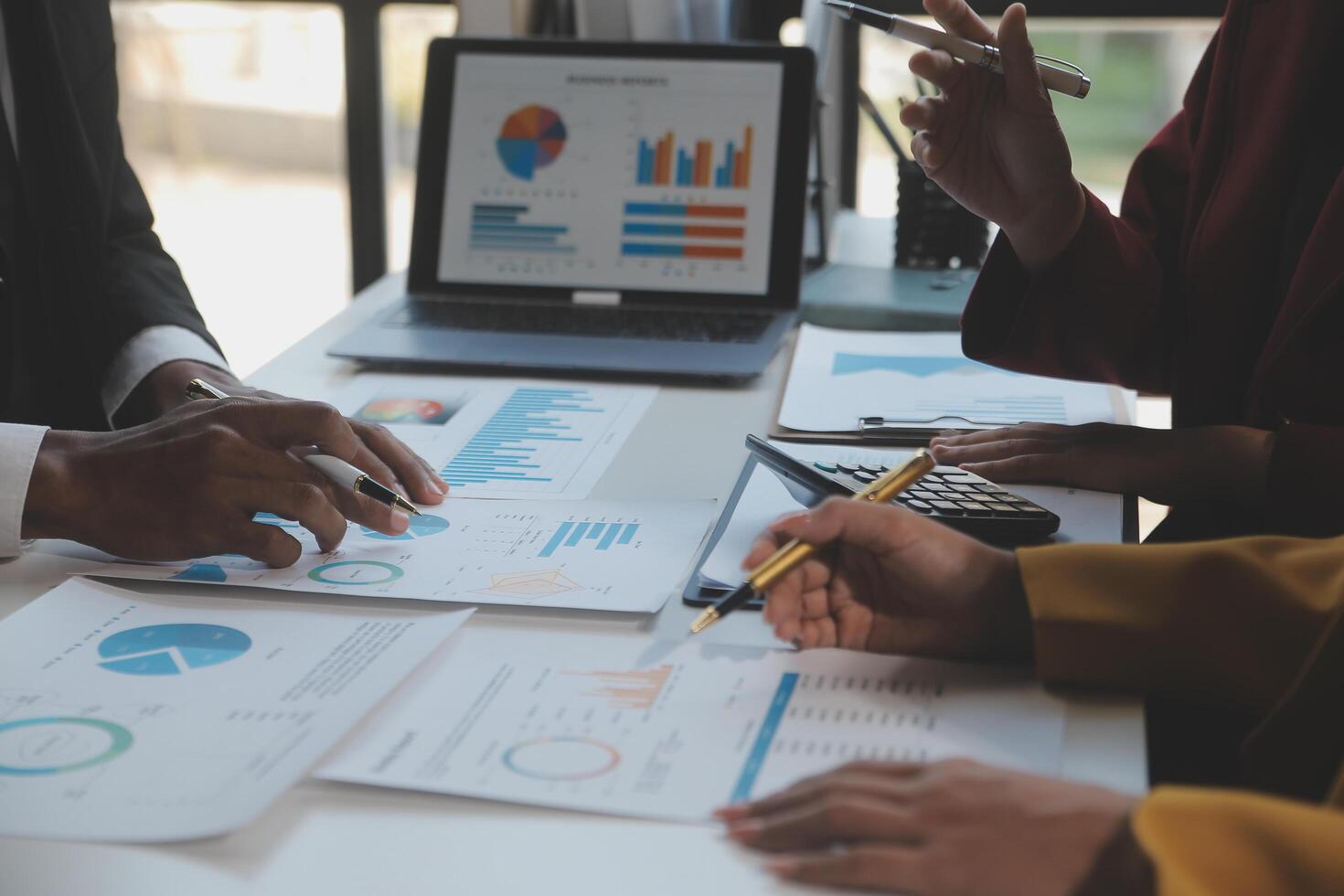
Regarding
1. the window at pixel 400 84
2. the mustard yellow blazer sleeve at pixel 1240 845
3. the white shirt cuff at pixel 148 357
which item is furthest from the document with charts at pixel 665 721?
the window at pixel 400 84

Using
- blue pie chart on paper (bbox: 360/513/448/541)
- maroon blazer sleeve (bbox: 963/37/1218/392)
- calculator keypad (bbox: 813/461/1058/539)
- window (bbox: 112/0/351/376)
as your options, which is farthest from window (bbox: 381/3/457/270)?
calculator keypad (bbox: 813/461/1058/539)

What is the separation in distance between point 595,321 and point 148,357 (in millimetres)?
481

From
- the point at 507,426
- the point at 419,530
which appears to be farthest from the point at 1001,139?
the point at 419,530

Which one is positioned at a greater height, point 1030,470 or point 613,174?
point 613,174

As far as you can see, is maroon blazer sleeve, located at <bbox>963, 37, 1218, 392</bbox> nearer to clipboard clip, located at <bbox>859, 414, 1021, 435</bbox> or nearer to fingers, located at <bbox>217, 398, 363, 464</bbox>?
clipboard clip, located at <bbox>859, 414, 1021, 435</bbox>

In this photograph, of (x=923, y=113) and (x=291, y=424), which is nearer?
(x=291, y=424)

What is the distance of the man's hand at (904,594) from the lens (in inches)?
29.2

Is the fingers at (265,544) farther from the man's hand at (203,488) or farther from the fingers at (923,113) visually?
the fingers at (923,113)

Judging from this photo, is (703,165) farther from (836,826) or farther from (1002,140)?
(836,826)

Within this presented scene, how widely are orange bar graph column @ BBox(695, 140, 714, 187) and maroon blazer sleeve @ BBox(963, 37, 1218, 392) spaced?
443 millimetres

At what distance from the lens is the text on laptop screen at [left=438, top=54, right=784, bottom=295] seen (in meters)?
1.55

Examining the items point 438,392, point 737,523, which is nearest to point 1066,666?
point 737,523

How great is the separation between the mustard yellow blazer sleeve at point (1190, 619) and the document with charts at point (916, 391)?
42 cm

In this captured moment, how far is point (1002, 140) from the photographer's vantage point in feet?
3.81
